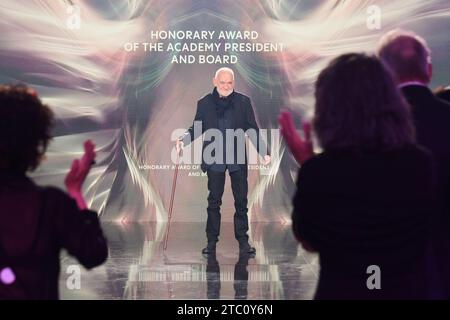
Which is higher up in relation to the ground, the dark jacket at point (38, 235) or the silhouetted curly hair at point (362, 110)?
the silhouetted curly hair at point (362, 110)

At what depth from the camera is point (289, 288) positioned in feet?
15.2

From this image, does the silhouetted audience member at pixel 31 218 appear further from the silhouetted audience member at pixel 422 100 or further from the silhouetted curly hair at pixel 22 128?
the silhouetted audience member at pixel 422 100

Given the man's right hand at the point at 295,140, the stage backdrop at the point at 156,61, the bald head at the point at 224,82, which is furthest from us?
the stage backdrop at the point at 156,61

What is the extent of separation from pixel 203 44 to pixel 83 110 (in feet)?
4.41

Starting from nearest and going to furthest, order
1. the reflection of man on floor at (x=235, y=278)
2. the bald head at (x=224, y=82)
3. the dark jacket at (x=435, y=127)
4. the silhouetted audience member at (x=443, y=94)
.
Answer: the dark jacket at (x=435, y=127), the silhouetted audience member at (x=443, y=94), the reflection of man on floor at (x=235, y=278), the bald head at (x=224, y=82)

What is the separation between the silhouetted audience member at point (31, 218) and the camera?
186cm

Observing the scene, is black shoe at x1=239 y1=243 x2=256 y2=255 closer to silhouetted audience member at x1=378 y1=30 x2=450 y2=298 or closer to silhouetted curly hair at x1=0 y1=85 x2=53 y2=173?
silhouetted audience member at x1=378 y1=30 x2=450 y2=298

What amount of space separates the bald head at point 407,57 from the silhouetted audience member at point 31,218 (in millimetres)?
970

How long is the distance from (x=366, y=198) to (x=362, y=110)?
0.66 ft

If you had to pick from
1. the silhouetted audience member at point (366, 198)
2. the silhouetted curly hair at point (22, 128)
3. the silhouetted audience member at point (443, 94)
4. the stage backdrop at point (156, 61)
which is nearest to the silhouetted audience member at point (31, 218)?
the silhouetted curly hair at point (22, 128)

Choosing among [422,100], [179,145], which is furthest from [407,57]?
[179,145]

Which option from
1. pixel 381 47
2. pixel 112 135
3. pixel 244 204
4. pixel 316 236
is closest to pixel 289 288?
pixel 244 204

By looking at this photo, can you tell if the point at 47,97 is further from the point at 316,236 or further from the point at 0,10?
the point at 316,236
